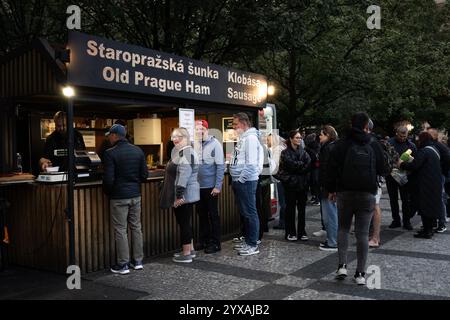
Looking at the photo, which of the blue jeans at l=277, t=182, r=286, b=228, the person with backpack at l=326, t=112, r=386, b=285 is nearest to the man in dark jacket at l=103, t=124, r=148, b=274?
the person with backpack at l=326, t=112, r=386, b=285

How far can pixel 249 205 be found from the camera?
6914 mm

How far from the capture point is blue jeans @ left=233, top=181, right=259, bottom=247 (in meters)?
6.90

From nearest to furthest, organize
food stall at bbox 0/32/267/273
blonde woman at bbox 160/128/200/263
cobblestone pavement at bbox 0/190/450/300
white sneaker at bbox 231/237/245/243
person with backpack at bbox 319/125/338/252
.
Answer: cobblestone pavement at bbox 0/190/450/300 → food stall at bbox 0/32/267/273 → blonde woman at bbox 160/128/200/263 → person with backpack at bbox 319/125/338/252 → white sneaker at bbox 231/237/245/243

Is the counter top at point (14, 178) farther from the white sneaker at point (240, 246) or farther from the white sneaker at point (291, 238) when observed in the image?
the white sneaker at point (291, 238)

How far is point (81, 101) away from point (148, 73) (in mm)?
983

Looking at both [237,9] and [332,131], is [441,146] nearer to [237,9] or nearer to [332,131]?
[332,131]

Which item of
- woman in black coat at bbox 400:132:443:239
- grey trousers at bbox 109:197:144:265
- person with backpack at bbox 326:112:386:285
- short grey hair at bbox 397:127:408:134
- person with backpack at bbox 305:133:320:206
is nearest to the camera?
person with backpack at bbox 326:112:386:285

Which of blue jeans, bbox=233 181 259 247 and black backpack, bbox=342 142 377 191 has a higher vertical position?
black backpack, bbox=342 142 377 191

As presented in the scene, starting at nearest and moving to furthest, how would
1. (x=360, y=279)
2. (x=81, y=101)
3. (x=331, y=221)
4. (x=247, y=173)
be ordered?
(x=360, y=279) < (x=81, y=101) < (x=247, y=173) < (x=331, y=221)

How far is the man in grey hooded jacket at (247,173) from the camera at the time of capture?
269 inches

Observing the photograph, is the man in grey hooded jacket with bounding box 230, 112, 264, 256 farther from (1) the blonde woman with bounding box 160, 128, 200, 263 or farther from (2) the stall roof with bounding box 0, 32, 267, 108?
(2) the stall roof with bounding box 0, 32, 267, 108

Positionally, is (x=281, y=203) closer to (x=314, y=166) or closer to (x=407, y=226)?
(x=314, y=166)

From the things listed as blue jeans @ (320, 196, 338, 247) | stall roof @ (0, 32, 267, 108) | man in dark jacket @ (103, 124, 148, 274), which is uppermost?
stall roof @ (0, 32, 267, 108)

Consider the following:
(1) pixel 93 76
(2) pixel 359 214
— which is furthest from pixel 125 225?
(2) pixel 359 214
